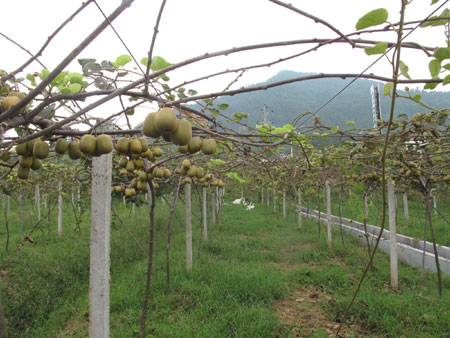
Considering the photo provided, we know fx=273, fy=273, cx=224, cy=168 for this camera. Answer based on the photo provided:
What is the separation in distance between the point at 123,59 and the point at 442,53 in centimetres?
115

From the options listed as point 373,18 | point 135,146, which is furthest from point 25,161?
point 373,18

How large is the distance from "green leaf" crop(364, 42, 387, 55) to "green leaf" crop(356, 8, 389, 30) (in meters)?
0.06

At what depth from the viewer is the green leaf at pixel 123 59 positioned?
1191mm

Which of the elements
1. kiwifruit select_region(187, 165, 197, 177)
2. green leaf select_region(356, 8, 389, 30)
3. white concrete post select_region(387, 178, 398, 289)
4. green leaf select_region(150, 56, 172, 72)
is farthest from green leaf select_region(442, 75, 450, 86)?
white concrete post select_region(387, 178, 398, 289)

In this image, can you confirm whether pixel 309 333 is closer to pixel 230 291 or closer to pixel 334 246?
pixel 230 291

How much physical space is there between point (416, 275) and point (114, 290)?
16.9 ft

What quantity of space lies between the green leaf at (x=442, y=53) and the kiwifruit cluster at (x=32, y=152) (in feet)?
4.22

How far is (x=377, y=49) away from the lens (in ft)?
2.54

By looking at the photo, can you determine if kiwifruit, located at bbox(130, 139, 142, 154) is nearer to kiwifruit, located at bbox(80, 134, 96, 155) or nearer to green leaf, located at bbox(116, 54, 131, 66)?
kiwifruit, located at bbox(80, 134, 96, 155)

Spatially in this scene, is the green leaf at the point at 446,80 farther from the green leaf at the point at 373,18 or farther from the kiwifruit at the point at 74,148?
the kiwifruit at the point at 74,148

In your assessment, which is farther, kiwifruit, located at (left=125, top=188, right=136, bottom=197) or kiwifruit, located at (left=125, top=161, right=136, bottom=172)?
kiwifruit, located at (left=125, top=188, right=136, bottom=197)

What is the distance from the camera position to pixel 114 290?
4.11m

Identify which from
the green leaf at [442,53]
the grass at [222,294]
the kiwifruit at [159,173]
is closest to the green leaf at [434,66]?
the green leaf at [442,53]

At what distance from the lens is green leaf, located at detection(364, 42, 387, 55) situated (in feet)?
2.48
